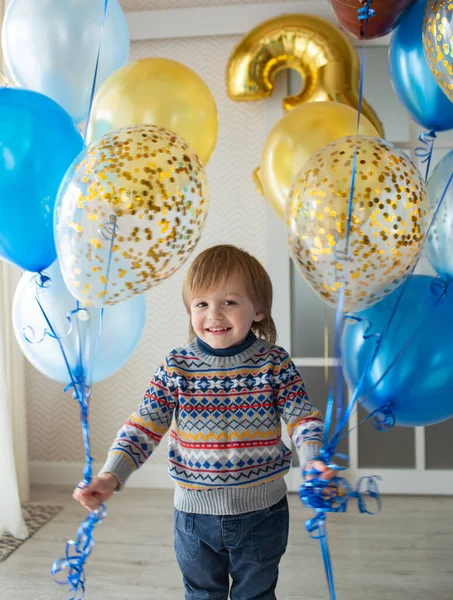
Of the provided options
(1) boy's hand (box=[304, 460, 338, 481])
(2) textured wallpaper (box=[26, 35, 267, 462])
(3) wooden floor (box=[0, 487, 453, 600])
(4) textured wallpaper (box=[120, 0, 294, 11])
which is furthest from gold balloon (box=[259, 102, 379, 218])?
(4) textured wallpaper (box=[120, 0, 294, 11])

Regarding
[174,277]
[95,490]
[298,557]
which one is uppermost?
[95,490]

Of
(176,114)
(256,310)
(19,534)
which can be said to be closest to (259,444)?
(256,310)

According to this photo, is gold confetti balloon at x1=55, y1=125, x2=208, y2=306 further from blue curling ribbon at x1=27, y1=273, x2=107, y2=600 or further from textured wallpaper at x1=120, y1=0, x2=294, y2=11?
textured wallpaper at x1=120, y1=0, x2=294, y2=11

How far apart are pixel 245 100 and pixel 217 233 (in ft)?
1.86

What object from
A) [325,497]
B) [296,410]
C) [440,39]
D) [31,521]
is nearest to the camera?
[325,497]

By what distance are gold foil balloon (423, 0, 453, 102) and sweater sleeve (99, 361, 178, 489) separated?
2.22ft

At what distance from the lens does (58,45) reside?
144 centimetres

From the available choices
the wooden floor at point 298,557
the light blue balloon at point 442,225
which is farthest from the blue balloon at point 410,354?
the wooden floor at point 298,557

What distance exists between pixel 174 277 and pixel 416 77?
1.76 metres

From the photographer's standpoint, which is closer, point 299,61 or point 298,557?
point 298,557

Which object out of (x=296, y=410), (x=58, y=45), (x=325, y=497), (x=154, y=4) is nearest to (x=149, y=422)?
(x=296, y=410)

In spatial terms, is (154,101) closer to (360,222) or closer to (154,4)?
(360,222)

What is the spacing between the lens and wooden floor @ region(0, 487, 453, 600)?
2.05 m

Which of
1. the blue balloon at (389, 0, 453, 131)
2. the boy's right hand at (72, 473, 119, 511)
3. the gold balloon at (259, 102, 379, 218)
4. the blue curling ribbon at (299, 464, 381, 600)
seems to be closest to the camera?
the blue curling ribbon at (299, 464, 381, 600)
